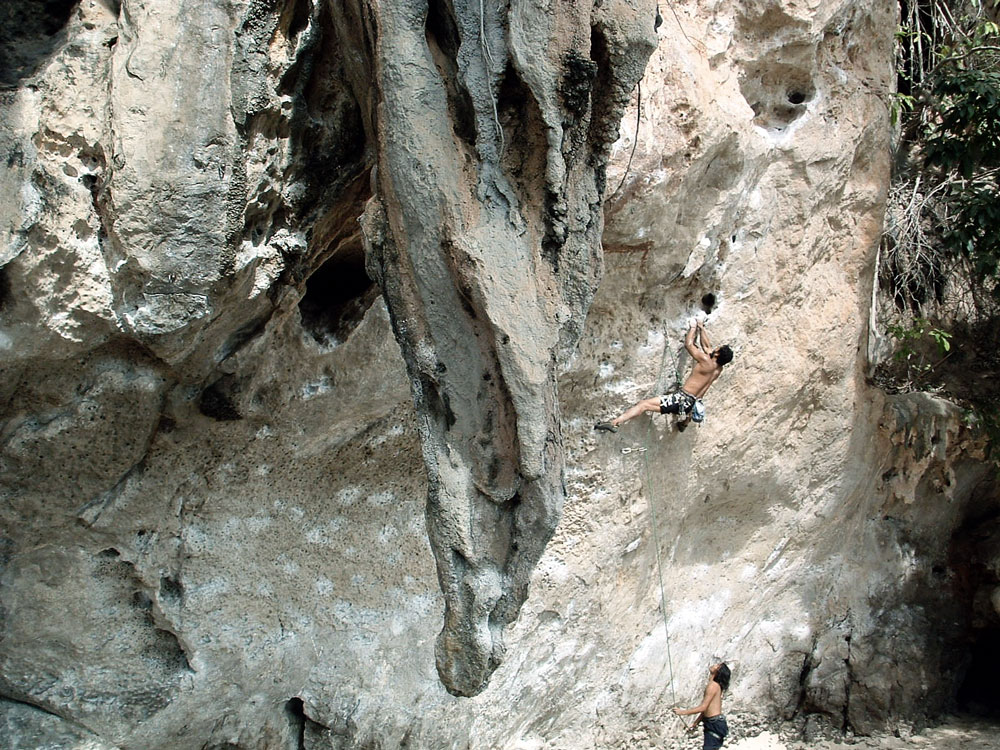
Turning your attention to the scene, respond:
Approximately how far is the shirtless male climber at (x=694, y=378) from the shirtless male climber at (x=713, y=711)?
1223mm

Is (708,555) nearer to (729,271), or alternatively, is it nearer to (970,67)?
(729,271)

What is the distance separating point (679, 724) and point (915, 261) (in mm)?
2099

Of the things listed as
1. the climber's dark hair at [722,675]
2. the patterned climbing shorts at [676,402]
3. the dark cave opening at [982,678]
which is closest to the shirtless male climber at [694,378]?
the patterned climbing shorts at [676,402]

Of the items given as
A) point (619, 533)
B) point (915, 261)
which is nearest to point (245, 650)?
point (619, 533)

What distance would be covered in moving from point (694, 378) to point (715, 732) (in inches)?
58.6

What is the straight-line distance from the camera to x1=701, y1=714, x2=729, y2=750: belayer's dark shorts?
3.79m

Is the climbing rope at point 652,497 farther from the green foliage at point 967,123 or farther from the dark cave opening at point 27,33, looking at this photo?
the dark cave opening at point 27,33

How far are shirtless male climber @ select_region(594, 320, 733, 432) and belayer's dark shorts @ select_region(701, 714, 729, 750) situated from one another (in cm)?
133

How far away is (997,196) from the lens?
3.73 metres

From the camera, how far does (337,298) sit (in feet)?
9.19

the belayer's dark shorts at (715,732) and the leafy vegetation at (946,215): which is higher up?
the leafy vegetation at (946,215)

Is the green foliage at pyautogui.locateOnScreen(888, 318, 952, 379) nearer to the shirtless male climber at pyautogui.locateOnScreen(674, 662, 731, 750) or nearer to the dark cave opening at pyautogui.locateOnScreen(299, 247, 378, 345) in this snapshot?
the shirtless male climber at pyautogui.locateOnScreen(674, 662, 731, 750)

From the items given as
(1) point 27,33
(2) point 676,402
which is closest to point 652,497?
(2) point 676,402

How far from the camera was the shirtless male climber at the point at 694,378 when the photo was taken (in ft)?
10.6
